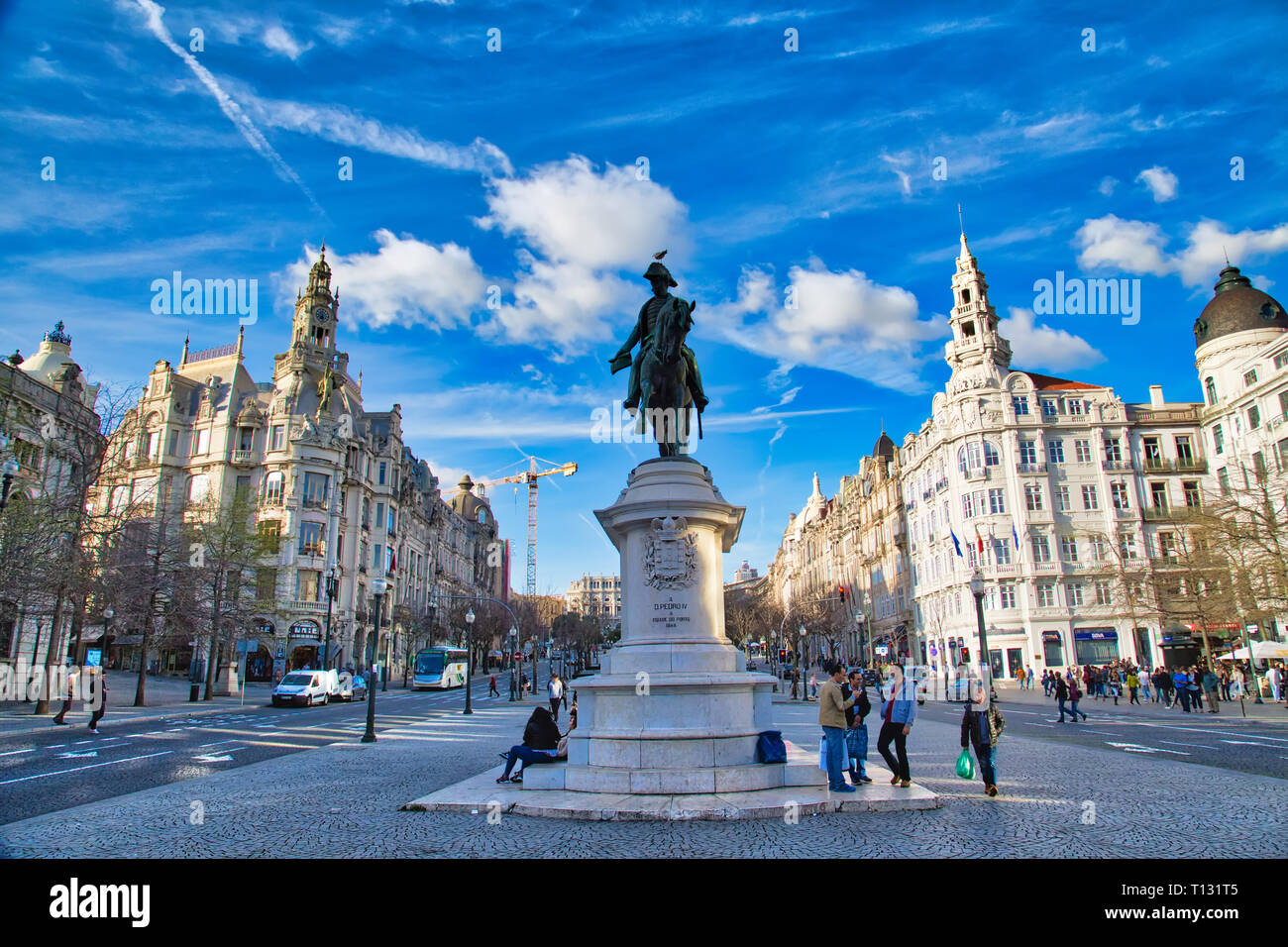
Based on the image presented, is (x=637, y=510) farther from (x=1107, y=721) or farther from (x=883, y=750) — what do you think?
(x=1107, y=721)

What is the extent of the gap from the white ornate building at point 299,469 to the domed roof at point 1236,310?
6094cm

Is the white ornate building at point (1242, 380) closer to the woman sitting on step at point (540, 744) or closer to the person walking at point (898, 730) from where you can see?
the person walking at point (898, 730)

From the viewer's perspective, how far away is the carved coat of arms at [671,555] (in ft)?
37.0

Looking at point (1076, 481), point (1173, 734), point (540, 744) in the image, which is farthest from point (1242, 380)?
point (540, 744)

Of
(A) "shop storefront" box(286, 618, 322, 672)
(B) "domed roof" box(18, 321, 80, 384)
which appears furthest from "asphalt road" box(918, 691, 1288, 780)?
(B) "domed roof" box(18, 321, 80, 384)

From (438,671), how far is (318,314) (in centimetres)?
3574

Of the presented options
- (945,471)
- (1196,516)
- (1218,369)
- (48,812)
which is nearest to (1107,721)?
(1196,516)

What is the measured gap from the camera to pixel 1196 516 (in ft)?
120

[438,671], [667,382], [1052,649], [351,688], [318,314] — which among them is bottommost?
[351,688]

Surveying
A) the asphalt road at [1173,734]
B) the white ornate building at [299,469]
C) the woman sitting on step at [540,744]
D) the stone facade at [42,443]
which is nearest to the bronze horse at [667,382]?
the woman sitting on step at [540,744]

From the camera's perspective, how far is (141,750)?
697 inches

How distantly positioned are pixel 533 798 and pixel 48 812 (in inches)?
243

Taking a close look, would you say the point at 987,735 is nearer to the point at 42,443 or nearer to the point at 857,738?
the point at 857,738

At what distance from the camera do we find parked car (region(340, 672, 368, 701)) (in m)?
43.0
